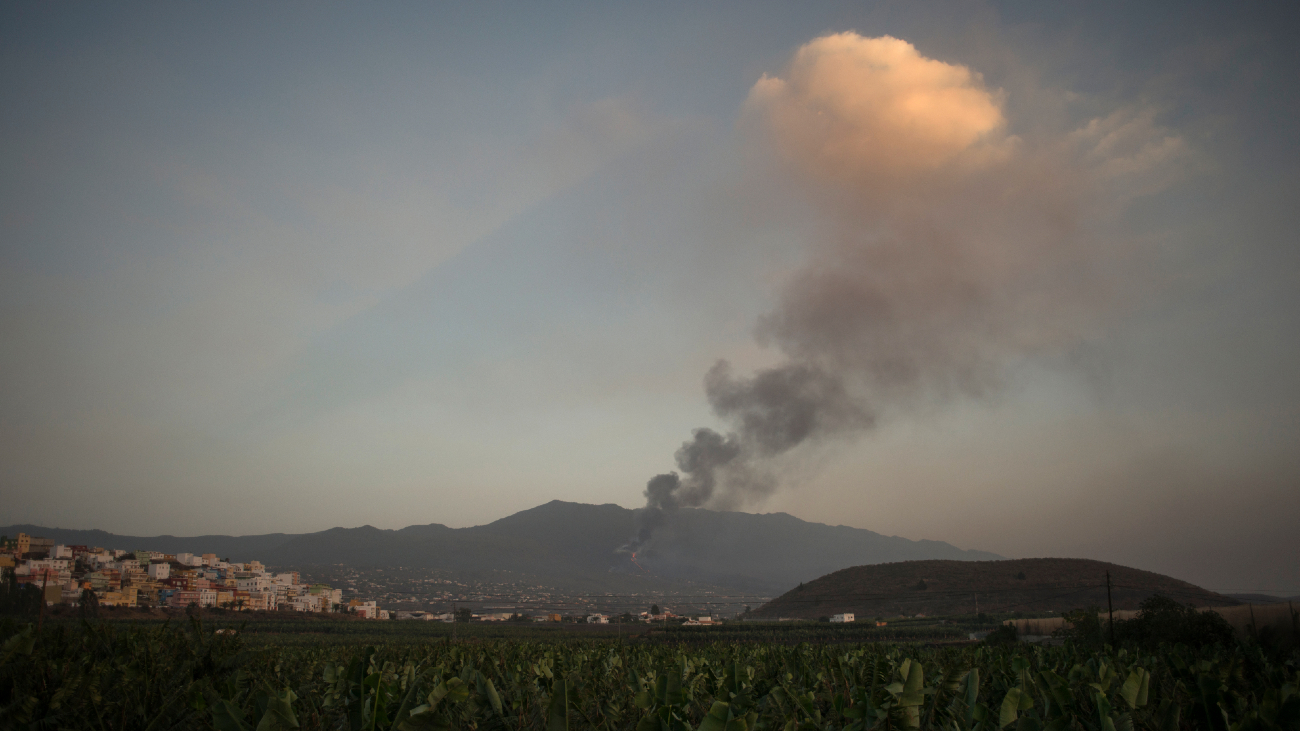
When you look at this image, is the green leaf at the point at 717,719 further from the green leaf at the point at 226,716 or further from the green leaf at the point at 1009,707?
the green leaf at the point at 226,716

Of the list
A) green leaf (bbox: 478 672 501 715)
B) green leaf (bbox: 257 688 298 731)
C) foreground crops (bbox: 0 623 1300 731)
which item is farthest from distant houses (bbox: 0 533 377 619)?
green leaf (bbox: 257 688 298 731)

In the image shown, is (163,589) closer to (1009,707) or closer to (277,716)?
(277,716)

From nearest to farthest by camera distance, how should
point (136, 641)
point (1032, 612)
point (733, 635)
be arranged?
point (136, 641) < point (733, 635) < point (1032, 612)

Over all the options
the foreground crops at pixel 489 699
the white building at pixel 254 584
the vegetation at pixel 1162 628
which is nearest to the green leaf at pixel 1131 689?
the foreground crops at pixel 489 699

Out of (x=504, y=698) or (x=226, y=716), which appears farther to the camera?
(x=504, y=698)

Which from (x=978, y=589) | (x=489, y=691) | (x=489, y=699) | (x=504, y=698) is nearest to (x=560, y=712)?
(x=489, y=691)

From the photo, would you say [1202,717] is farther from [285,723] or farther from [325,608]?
[325,608]

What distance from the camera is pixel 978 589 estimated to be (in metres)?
147

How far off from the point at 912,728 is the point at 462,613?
184 meters

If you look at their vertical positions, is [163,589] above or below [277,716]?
below

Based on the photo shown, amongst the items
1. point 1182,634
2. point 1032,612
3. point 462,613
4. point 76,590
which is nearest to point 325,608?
point 462,613

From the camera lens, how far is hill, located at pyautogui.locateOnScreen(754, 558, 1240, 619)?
5266 inches

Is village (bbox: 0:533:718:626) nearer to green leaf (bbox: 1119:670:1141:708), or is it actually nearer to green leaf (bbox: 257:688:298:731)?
green leaf (bbox: 1119:670:1141:708)

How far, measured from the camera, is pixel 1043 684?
7.83 m
